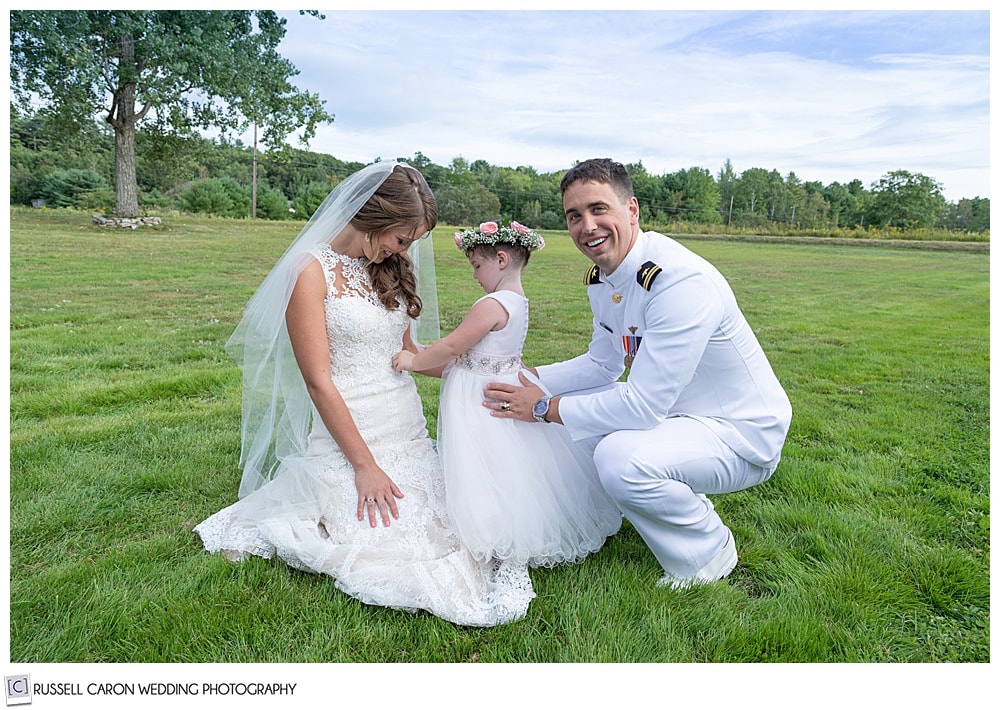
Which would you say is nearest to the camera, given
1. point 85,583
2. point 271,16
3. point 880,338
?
point 85,583

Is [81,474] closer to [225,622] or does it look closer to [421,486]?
[225,622]

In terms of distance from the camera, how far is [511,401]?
8.79 feet

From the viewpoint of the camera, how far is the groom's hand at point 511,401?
2.68m

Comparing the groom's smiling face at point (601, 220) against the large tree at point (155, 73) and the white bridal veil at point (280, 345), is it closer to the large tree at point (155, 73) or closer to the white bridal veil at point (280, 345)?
the white bridal veil at point (280, 345)

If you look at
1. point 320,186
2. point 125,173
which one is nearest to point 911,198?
point 320,186

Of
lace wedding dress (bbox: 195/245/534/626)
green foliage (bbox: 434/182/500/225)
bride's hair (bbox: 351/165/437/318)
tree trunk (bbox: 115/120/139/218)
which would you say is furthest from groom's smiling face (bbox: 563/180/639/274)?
tree trunk (bbox: 115/120/139/218)

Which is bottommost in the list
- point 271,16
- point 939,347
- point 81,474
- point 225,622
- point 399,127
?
point 225,622

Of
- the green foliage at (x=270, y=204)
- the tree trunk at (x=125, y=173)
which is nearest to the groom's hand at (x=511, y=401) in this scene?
the tree trunk at (x=125, y=173)

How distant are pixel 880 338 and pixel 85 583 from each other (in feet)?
25.5

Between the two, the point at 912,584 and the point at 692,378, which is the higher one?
the point at 692,378

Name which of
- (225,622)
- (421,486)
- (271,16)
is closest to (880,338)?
(421,486)

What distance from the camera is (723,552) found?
2.60 meters

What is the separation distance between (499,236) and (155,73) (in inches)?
445

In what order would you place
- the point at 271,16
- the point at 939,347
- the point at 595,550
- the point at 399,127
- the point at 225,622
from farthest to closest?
the point at 271,16 → the point at 399,127 → the point at 939,347 → the point at 595,550 → the point at 225,622
